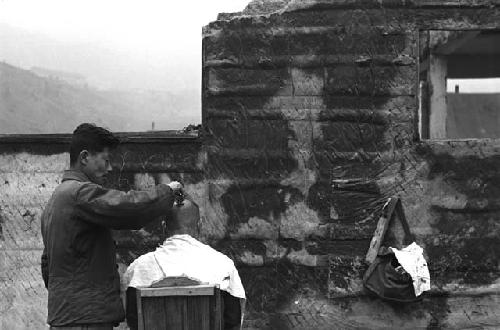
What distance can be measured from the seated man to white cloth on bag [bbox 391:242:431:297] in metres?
1.78

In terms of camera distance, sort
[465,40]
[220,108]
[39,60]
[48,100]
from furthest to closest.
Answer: [39,60]
[48,100]
[465,40]
[220,108]

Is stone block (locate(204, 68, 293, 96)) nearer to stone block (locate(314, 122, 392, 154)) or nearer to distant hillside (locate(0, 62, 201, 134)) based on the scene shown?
stone block (locate(314, 122, 392, 154))

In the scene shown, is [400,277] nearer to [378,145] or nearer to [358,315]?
[358,315]

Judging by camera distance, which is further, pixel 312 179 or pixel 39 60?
pixel 39 60

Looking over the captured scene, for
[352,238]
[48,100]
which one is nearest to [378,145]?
[352,238]

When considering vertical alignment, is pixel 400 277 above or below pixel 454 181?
below

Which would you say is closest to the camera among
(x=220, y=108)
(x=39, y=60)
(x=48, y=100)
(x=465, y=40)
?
(x=220, y=108)

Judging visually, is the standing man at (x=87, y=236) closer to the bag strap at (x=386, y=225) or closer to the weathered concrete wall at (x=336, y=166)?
the weathered concrete wall at (x=336, y=166)

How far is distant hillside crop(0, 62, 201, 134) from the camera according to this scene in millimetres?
42594

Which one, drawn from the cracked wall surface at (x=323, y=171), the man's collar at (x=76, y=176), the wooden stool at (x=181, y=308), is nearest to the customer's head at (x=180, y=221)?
the wooden stool at (x=181, y=308)

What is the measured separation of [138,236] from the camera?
5441 millimetres

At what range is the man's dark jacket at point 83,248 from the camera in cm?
344

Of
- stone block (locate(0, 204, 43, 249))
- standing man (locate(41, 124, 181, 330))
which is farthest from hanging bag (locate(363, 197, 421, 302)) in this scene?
stone block (locate(0, 204, 43, 249))

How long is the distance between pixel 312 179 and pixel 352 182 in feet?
0.98
